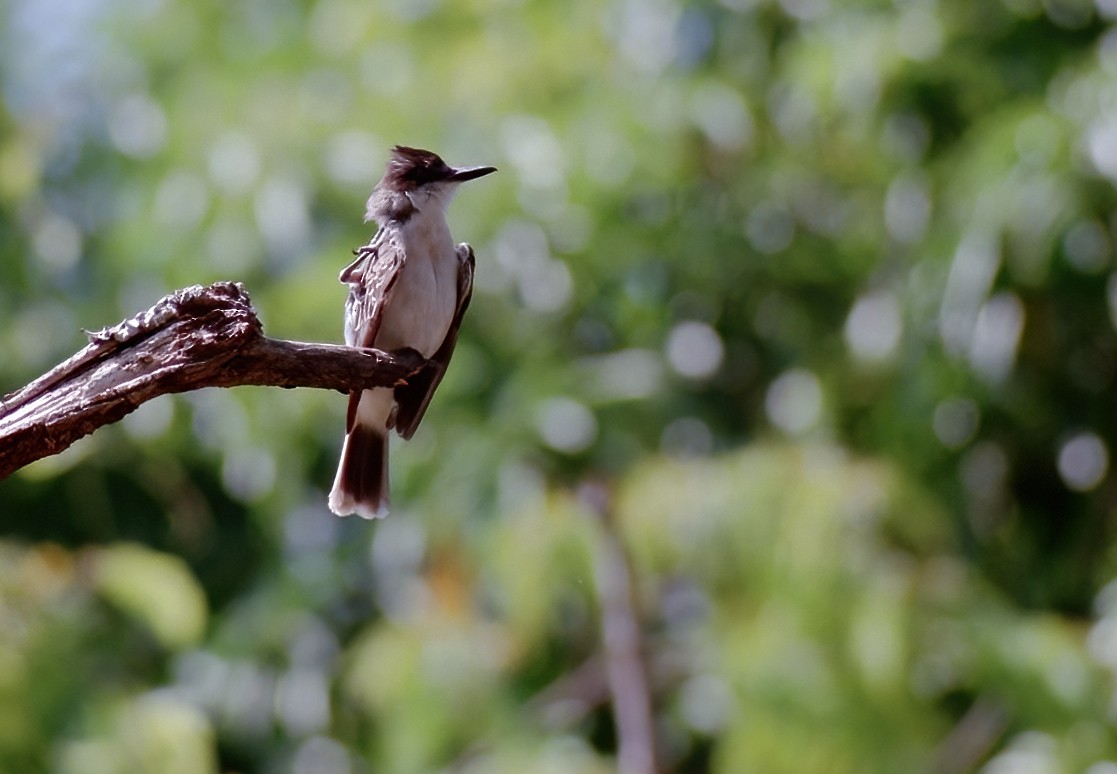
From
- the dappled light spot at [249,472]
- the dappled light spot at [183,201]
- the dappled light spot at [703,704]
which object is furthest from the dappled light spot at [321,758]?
the dappled light spot at [183,201]

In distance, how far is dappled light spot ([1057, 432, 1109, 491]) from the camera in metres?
8.23

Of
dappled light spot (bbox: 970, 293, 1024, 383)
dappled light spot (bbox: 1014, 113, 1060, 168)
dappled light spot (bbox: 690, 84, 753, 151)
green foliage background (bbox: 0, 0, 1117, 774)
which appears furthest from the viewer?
dappled light spot (bbox: 690, 84, 753, 151)

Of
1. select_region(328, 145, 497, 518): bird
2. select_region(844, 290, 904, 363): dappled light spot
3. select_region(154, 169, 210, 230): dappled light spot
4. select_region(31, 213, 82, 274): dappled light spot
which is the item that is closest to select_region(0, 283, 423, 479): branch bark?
select_region(328, 145, 497, 518): bird

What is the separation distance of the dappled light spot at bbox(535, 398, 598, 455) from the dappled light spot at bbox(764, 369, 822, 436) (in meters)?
0.95

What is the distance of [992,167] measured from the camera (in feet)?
23.7

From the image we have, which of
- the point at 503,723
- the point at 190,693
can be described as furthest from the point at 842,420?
the point at 190,693

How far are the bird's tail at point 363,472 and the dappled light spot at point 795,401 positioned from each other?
308cm

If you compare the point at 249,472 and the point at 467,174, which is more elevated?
the point at 249,472

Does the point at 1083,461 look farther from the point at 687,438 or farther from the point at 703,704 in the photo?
the point at 703,704

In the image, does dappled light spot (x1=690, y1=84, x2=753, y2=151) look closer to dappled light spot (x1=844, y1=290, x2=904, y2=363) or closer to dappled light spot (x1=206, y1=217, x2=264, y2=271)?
dappled light spot (x1=844, y1=290, x2=904, y2=363)

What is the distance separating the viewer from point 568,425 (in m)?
7.33

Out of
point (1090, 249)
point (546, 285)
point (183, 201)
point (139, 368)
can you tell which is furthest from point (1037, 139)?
point (139, 368)

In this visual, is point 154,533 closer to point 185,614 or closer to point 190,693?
point 190,693

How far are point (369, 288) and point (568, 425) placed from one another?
2.50 m
